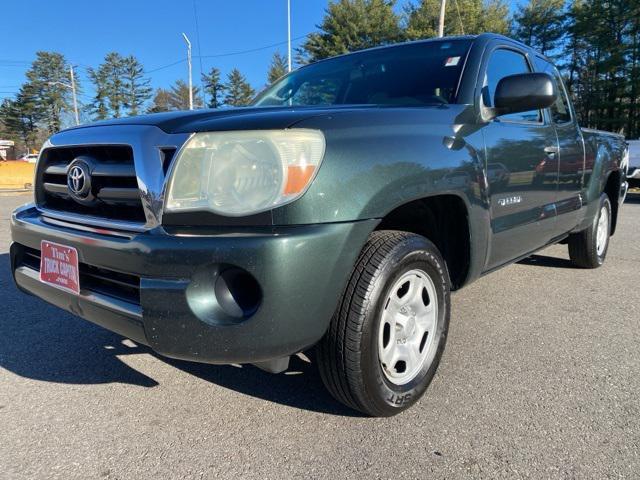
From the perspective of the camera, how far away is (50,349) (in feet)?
9.42

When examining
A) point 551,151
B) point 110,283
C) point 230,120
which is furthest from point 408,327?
point 551,151

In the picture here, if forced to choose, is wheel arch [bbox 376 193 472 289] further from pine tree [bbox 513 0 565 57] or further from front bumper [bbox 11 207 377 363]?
→ pine tree [bbox 513 0 565 57]

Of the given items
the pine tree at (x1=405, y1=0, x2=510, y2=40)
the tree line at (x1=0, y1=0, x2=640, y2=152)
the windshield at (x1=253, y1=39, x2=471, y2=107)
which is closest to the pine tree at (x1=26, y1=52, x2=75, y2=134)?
the tree line at (x1=0, y1=0, x2=640, y2=152)

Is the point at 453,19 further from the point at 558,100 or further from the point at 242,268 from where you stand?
the point at 242,268

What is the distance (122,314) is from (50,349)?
4.72 ft

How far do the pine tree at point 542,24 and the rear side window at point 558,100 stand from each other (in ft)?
125

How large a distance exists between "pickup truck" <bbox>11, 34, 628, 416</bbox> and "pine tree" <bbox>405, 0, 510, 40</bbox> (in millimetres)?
30886

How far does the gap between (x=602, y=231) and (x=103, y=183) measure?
481 cm

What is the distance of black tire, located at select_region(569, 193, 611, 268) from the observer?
4512 millimetres

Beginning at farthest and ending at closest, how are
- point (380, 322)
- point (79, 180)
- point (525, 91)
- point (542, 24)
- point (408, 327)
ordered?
point (542, 24), point (525, 91), point (408, 327), point (79, 180), point (380, 322)

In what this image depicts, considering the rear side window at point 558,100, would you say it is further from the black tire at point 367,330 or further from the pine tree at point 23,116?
the pine tree at point 23,116

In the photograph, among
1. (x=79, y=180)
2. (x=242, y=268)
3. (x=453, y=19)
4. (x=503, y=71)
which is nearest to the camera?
(x=242, y=268)

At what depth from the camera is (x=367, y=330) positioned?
1.84m

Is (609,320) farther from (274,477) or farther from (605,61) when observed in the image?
(605,61)
